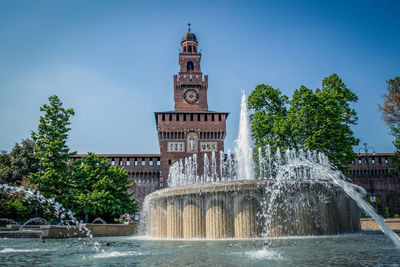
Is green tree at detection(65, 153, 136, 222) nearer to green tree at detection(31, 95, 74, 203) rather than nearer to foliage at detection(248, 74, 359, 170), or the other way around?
green tree at detection(31, 95, 74, 203)

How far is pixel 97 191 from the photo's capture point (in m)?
21.6

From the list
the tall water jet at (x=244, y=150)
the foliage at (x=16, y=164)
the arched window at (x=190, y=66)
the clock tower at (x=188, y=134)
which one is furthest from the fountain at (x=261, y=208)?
the arched window at (x=190, y=66)

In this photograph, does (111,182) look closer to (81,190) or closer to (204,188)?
(81,190)

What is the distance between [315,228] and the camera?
388 inches

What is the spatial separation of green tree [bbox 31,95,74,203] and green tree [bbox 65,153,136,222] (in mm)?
862

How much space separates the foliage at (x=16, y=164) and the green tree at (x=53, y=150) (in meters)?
11.0

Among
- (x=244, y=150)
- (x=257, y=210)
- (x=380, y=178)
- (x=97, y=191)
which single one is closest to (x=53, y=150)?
(x=97, y=191)

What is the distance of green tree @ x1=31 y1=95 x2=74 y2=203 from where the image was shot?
2136 cm

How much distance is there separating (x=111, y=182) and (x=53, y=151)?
15.2 ft

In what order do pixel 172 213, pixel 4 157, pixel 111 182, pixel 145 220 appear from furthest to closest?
pixel 4 157 → pixel 111 182 → pixel 145 220 → pixel 172 213

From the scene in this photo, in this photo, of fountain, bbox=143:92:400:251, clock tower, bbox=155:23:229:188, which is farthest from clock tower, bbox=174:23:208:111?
fountain, bbox=143:92:400:251

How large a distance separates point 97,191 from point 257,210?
14.9 m

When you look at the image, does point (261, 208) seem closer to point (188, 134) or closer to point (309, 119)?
point (309, 119)

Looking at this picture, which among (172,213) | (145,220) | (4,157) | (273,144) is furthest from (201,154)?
(172,213)
